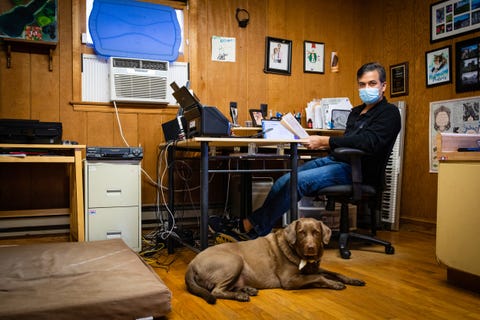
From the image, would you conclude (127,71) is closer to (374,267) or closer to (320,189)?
(320,189)

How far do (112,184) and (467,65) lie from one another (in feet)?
9.86

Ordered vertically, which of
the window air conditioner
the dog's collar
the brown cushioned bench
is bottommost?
the brown cushioned bench

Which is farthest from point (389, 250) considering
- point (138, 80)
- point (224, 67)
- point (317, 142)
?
point (138, 80)

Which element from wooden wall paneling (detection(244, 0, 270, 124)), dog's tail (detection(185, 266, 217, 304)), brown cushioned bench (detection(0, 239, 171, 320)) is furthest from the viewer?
wooden wall paneling (detection(244, 0, 270, 124))

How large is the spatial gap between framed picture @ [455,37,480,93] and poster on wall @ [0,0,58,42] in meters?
3.34

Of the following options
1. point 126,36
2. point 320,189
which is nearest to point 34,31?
point 126,36

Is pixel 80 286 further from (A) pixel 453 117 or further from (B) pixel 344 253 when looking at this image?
(A) pixel 453 117

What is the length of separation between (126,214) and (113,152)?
0.45m

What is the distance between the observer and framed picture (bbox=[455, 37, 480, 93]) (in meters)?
3.37

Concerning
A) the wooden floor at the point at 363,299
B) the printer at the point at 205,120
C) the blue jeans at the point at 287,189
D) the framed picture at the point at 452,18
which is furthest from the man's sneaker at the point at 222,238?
the framed picture at the point at 452,18

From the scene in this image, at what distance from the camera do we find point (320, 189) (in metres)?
2.74

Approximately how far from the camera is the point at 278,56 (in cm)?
425

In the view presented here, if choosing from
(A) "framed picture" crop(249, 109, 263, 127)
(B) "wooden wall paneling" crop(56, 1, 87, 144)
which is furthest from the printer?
(A) "framed picture" crop(249, 109, 263, 127)

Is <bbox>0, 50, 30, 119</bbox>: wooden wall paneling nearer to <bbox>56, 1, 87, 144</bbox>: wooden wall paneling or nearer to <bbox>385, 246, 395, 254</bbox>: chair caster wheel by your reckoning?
<bbox>56, 1, 87, 144</bbox>: wooden wall paneling
